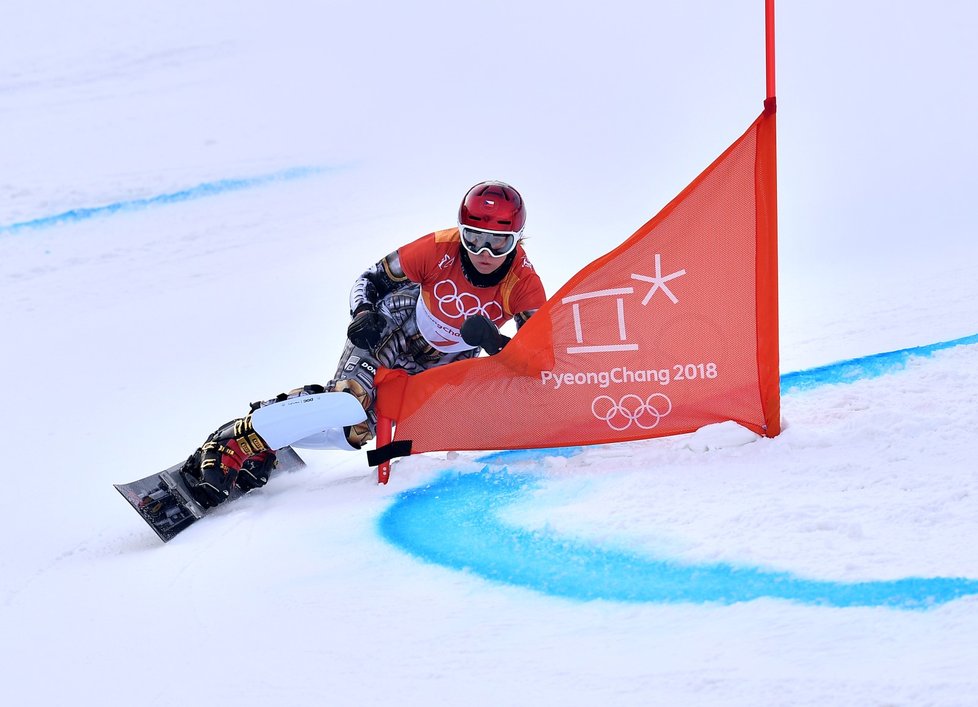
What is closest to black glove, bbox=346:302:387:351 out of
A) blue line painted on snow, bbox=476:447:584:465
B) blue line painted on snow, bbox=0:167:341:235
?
blue line painted on snow, bbox=476:447:584:465

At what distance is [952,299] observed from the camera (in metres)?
5.32

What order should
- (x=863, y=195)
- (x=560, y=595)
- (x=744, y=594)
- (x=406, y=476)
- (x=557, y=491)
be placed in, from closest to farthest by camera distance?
(x=744, y=594)
(x=560, y=595)
(x=557, y=491)
(x=406, y=476)
(x=863, y=195)

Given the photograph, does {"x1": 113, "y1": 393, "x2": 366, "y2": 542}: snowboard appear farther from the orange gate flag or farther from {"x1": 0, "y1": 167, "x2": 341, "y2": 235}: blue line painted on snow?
{"x1": 0, "y1": 167, "x2": 341, "y2": 235}: blue line painted on snow

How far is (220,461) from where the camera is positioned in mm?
4051

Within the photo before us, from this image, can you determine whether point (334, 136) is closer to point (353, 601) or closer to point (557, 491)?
point (557, 491)

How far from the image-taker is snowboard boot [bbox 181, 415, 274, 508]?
158 inches

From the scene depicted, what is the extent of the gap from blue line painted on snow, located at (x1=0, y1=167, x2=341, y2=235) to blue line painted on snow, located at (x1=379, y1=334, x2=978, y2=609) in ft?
17.9

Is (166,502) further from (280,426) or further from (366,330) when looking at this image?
(366,330)

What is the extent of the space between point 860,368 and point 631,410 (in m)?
1.31

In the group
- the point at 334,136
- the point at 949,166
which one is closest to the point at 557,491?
the point at 949,166

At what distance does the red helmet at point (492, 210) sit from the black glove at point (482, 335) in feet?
1.36

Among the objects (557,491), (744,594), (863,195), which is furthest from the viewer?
(863,195)

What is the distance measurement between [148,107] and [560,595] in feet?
28.8

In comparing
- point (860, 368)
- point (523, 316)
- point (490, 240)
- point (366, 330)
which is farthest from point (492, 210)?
point (860, 368)
